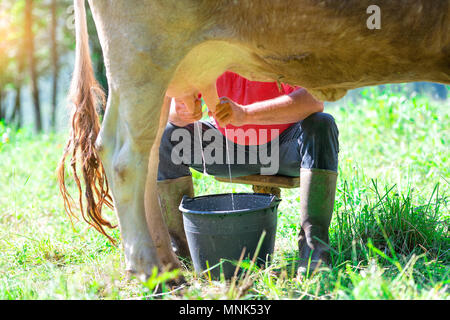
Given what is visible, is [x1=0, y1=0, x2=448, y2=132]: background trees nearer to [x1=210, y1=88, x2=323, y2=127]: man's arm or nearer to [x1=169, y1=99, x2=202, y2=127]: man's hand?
[x1=210, y1=88, x2=323, y2=127]: man's arm

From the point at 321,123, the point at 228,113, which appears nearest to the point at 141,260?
the point at 228,113

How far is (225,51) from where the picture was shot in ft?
6.91

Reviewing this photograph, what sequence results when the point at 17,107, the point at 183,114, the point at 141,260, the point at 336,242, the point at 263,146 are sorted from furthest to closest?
the point at 17,107, the point at 263,146, the point at 183,114, the point at 336,242, the point at 141,260

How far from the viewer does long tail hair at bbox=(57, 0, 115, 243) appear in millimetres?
2355

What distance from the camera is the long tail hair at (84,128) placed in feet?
7.73

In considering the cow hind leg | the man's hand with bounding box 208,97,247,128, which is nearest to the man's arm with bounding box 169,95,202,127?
the man's hand with bounding box 208,97,247,128

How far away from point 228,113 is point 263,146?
0.41 metres

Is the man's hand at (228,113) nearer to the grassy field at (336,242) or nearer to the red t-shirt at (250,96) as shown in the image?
the red t-shirt at (250,96)

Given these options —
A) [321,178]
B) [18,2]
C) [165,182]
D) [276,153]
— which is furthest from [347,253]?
[18,2]

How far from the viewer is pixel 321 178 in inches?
93.9

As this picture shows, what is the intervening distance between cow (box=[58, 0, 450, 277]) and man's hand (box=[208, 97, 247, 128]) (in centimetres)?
28

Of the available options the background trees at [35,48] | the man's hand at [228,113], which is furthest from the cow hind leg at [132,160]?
the background trees at [35,48]

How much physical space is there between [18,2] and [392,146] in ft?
37.4

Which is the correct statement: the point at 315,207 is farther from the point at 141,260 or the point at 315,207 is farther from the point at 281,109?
the point at 141,260
